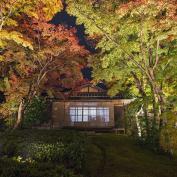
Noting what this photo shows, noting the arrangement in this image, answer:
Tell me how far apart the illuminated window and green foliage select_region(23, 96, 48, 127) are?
3303 mm

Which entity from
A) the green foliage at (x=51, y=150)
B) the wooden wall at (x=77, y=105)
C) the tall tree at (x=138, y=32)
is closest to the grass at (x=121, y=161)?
the green foliage at (x=51, y=150)

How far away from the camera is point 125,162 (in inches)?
688

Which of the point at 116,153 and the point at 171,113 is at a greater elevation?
the point at 171,113

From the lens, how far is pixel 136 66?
2128 cm

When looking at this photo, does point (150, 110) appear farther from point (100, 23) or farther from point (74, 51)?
point (100, 23)

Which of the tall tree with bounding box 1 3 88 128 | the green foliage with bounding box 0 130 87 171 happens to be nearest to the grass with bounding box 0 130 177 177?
the green foliage with bounding box 0 130 87 171

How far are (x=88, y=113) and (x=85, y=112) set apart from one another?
1.18ft

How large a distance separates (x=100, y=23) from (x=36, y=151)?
27.2 feet

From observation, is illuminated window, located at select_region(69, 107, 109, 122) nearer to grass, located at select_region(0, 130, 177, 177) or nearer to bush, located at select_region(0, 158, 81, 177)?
grass, located at select_region(0, 130, 177, 177)

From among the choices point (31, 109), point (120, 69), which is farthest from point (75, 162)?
point (31, 109)

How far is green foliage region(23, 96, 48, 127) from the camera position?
3331cm

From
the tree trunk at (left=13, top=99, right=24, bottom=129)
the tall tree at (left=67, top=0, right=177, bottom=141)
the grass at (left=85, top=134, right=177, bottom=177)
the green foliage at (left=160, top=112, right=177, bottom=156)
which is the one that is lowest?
the grass at (left=85, top=134, right=177, bottom=177)

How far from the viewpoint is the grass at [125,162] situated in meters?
15.6

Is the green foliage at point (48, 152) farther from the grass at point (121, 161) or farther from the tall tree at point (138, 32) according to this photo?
the tall tree at point (138, 32)
